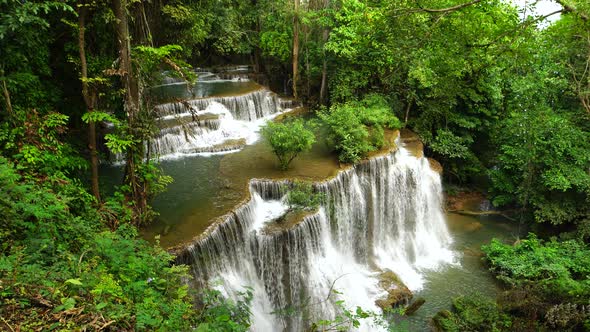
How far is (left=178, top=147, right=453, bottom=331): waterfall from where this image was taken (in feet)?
25.5

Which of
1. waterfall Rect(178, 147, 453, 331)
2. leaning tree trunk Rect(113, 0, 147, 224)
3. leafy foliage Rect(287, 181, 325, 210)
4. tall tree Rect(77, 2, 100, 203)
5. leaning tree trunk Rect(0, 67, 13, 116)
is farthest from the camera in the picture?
leafy foliage Rect(287, 181, 325, 210)

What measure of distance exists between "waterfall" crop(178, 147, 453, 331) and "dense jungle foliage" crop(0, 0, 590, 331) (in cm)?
87

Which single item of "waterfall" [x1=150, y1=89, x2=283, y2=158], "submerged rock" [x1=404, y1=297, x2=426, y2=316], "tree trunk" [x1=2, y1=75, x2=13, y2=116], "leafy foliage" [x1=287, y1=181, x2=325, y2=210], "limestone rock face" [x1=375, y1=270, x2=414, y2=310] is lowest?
"submerged rock" [x1=404, y1=297, x2=426, y2=316]

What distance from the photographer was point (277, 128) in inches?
392

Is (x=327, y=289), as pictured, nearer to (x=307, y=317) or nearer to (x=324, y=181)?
(x=307, y=317)

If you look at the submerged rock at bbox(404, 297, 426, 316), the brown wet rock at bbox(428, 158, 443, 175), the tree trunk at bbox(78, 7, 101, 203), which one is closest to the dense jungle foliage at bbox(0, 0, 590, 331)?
the tree trunk at bbox(78, 7, 101, 203)

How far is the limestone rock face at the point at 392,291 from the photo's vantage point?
8.83 m

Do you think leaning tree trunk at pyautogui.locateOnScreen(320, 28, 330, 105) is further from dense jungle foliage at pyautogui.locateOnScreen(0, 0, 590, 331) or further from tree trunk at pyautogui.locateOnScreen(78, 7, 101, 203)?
tree trunk at pyautogui.locateOnScreen(78, 7, 101, 203)

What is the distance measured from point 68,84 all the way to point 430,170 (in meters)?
10.7

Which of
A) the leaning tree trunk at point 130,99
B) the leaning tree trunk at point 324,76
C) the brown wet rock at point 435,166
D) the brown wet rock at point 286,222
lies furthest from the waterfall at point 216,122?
the brown wet rock at point 435,166

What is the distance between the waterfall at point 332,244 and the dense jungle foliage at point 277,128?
87 cm

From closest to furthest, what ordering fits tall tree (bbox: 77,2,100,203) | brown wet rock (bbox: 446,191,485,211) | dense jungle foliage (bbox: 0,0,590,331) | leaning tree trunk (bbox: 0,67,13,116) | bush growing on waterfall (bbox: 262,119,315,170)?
dense jungle foliage (bbox: 0,0,590,331), leaning tree trunk (bbox: 0,67,13,116), tall tree (bbox: 77,2,100,203), bush growing on waterfall (bbox: 262,119,315,170), brown wet rock (bbox: 446,191,485,211)

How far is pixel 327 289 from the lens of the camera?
8.74m

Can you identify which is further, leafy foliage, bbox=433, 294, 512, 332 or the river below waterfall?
leafy foliage, bbox=433, 294, 512, 332
